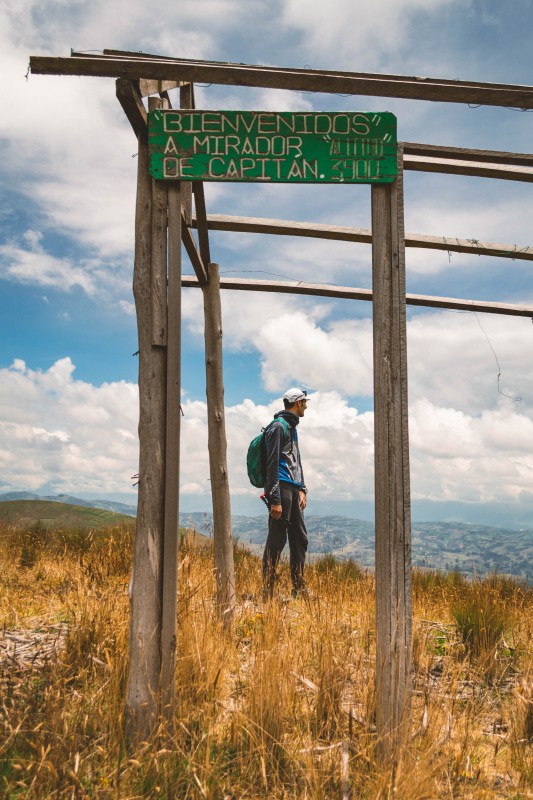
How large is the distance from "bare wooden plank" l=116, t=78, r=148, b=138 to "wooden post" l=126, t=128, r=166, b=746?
71 mm

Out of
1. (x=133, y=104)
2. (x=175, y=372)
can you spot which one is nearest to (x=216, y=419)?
(x=175, y=372)

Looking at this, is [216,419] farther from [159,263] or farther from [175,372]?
[159,263]

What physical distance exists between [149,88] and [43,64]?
23.5 inches

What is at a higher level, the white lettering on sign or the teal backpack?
the white lettering on sign

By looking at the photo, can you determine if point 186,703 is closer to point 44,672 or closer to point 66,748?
point 66,748


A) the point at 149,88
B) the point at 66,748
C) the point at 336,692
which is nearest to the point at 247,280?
the point at 149,88

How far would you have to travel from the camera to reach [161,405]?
3.17m

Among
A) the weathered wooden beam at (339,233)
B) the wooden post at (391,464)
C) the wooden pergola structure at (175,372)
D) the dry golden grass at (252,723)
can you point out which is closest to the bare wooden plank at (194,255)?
the weathered wooden beam at (339,233)

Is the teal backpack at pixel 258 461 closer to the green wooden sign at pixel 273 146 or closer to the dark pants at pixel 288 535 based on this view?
the dark pants at pixel 288 535

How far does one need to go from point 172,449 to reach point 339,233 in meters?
2.93

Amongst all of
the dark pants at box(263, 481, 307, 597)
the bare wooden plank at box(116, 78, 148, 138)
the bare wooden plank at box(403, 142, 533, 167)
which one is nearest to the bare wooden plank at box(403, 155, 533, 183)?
the bare wooden plank at box(403, 142, 533, 167)

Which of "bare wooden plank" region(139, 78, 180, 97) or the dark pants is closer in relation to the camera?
"bare wooden plank" region(139, 78, 180, 97)

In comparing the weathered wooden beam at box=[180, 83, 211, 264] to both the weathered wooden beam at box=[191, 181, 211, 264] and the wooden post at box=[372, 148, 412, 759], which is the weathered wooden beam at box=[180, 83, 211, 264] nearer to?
the weathered wooden beam at box=[191, 181, 211, 264]

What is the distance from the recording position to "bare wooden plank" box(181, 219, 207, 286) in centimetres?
465
